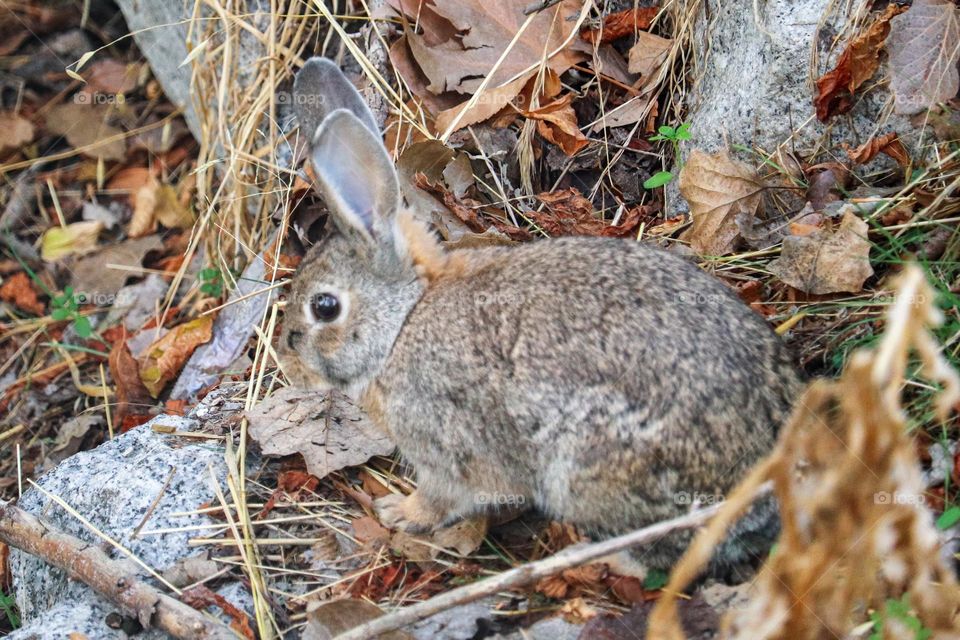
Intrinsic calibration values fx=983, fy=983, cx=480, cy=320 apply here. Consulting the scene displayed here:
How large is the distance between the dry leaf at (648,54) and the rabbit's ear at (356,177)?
1.91m

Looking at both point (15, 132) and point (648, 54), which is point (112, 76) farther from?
point (648, 54)

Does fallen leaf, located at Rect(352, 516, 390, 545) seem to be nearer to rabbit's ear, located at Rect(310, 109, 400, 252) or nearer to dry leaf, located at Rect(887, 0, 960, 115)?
rabbit's ear, located at Rect(310, 109, 400, 252)

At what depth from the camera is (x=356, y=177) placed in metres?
4.41

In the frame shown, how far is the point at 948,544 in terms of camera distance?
3477 mm

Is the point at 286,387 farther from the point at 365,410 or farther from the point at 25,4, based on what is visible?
the point at 25,4

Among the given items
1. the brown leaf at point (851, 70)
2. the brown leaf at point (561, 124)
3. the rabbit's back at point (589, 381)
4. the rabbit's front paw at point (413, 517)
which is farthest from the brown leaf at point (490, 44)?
the rabbit's front paw at point (413, 517)

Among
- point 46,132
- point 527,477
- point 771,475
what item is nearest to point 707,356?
point 527,477

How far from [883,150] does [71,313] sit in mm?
5147

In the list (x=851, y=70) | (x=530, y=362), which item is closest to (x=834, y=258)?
(x=851, y=70)

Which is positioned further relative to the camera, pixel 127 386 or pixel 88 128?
pixel 88 128

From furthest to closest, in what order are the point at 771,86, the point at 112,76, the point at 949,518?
1. the point at 112,76
2. the point at 771,86
3. the point at 949,518

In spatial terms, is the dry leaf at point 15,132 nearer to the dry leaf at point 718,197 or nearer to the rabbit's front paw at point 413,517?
the rabbit's front paw at point 413,517

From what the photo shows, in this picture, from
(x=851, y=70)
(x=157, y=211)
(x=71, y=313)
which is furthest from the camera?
(x=157, y=211)

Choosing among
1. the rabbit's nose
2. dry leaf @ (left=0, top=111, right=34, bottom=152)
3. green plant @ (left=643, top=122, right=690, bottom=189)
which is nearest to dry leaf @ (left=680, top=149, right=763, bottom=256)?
green plant @ (left=643, top=122, right=690, bottom=189)
